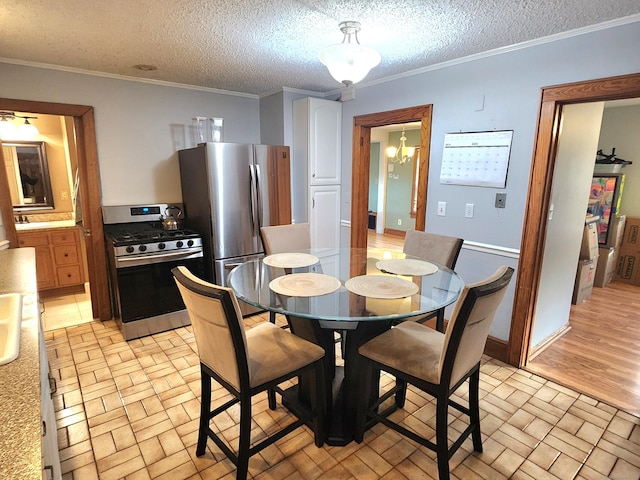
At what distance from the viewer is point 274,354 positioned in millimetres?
1694

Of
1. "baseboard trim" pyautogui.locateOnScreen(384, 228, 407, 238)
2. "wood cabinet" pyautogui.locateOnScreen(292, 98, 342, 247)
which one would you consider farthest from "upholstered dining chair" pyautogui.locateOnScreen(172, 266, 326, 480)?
"baseboard trim" pyautogui.locateOnScreen(384, 228, 407, 238)

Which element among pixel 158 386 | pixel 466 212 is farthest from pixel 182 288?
pixel 466 212

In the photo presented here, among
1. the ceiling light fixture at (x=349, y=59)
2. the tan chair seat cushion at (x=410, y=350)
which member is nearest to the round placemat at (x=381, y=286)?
the tan chair seat cushion at (x=410, y=350)

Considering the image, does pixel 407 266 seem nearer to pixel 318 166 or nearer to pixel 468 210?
pixel 468 210

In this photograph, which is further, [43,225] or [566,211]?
[43,225]

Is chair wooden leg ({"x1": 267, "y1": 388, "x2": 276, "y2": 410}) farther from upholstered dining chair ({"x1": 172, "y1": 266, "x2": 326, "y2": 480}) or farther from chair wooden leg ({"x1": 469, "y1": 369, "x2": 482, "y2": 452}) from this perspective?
chair wooden leg ({"x1": 469, "y1": 369, "x2": 482, "y2": 452})

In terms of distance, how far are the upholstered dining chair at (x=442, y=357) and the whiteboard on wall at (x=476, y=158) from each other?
1.30 meters

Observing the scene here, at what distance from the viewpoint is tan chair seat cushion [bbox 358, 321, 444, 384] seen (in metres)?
1.60

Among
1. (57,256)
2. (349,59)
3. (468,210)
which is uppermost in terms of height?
(349,59)

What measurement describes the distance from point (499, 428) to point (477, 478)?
1.44 ft

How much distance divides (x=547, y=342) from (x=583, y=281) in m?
1.40

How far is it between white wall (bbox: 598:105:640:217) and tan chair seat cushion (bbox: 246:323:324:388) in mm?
5229

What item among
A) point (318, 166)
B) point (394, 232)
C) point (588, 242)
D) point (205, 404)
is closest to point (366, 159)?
point (318, 166)

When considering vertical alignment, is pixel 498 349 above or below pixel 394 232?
below
